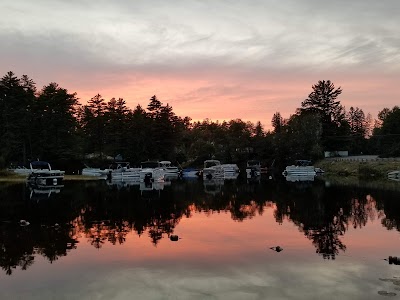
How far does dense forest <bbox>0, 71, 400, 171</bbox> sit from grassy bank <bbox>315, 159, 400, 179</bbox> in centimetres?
1203

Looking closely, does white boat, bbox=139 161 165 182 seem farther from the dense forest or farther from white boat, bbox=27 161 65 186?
the dense forest

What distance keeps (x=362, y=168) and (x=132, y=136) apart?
51.1 metres

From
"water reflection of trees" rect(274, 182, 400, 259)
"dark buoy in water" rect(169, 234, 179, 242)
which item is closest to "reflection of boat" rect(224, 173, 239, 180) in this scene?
"water reflection of trees" rect(274, 182, 400, 259)

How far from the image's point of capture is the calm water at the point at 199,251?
46.2 feet

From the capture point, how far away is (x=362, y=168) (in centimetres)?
7875

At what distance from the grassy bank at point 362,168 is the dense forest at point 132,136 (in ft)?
39.5

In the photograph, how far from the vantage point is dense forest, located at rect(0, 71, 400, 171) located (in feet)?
296

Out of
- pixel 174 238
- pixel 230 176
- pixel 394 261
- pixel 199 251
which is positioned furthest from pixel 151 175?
pixel 394 261

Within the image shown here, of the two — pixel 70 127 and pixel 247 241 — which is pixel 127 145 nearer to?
pixel 70 127

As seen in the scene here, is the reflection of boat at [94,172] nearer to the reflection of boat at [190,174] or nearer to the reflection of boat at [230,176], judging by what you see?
the reflection of boat at [190,174]

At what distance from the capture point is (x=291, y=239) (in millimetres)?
22391

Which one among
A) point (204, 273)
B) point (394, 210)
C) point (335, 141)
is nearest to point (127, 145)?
point (335, 141)

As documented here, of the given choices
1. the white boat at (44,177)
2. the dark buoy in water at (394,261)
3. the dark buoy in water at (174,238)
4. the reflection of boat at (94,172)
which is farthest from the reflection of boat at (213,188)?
the dark buoy in water at (394,261)

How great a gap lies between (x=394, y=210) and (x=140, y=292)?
83.8 ft
